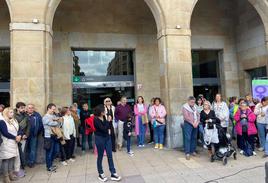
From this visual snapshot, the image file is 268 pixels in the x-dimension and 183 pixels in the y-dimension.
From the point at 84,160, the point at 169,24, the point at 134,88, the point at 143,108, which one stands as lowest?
the point at 84,160

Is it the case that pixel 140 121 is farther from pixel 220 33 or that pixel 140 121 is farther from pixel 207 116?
pixel 220 33

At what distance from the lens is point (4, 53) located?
10969 mm

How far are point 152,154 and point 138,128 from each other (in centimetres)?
139

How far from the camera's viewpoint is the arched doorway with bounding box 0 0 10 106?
10.5 metres

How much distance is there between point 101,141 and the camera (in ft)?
17.9

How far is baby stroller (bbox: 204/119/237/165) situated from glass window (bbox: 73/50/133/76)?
630 centimetres

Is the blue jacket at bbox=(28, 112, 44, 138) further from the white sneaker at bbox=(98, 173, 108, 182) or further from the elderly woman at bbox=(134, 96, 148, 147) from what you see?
the elderly woman at bbox=(134, 96, 148, 147)

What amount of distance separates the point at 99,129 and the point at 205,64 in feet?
30.5

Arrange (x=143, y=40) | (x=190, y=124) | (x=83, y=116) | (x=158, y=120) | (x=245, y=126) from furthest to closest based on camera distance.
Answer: (x=143, y=40), (x=83, y=116), (x=158, y=120), (x=245, y=126), (x=190, y=124)

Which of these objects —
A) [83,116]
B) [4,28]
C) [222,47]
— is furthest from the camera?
[222,47]

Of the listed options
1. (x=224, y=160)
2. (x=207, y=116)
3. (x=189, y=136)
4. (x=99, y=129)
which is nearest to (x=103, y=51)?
(x=189, y=136)

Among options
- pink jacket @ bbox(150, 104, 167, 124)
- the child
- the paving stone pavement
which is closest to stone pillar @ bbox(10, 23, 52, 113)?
the paving stone pavement

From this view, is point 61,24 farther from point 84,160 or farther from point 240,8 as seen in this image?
point 240,8

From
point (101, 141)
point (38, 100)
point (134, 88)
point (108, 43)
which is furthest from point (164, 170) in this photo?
point (108, 43)
